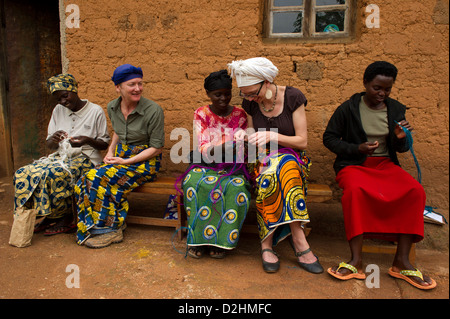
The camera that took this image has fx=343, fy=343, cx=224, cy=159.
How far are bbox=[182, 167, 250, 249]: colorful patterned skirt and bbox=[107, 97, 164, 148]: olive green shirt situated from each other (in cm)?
77

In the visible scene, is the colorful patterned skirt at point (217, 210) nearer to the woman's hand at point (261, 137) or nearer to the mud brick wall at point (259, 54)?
the woman's hand at point (261, 137)

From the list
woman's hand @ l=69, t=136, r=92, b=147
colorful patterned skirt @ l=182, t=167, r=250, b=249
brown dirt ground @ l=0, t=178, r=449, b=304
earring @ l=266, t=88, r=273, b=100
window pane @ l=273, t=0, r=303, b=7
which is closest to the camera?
brown dirt ground @ l=0, t=178, r=449, b=304

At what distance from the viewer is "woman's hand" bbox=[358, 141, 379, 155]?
2693 millimetres

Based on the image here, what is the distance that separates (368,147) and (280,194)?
79 centimetres

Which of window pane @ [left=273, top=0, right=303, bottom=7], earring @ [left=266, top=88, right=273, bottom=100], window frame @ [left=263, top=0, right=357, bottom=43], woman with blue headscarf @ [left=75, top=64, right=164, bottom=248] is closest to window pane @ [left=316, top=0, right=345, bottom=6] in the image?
window frame @ [left=263, top=0, right=357, bottom=43]

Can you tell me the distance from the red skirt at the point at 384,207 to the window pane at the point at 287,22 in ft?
6.69

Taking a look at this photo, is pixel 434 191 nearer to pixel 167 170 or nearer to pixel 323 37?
pixel 323 37

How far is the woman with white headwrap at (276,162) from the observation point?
104 inches

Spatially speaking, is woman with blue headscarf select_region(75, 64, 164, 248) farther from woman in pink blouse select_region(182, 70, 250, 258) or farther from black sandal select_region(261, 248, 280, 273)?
black sandal select_region(261, 248, 280, 273)

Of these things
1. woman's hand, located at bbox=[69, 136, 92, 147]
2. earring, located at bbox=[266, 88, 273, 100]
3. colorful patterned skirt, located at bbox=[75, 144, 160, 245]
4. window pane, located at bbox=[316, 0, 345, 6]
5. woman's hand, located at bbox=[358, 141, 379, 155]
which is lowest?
colorful patterned skirt, located at bbox=[75, 144, 160, 245]

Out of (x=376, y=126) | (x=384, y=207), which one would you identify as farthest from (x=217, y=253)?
(x=376, y=126)

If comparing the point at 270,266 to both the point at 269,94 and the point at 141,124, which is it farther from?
the point at 141,124

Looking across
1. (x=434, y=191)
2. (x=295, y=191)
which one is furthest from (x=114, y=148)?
(x=434, y=191)

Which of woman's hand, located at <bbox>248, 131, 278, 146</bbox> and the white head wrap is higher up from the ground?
the white head wrap
